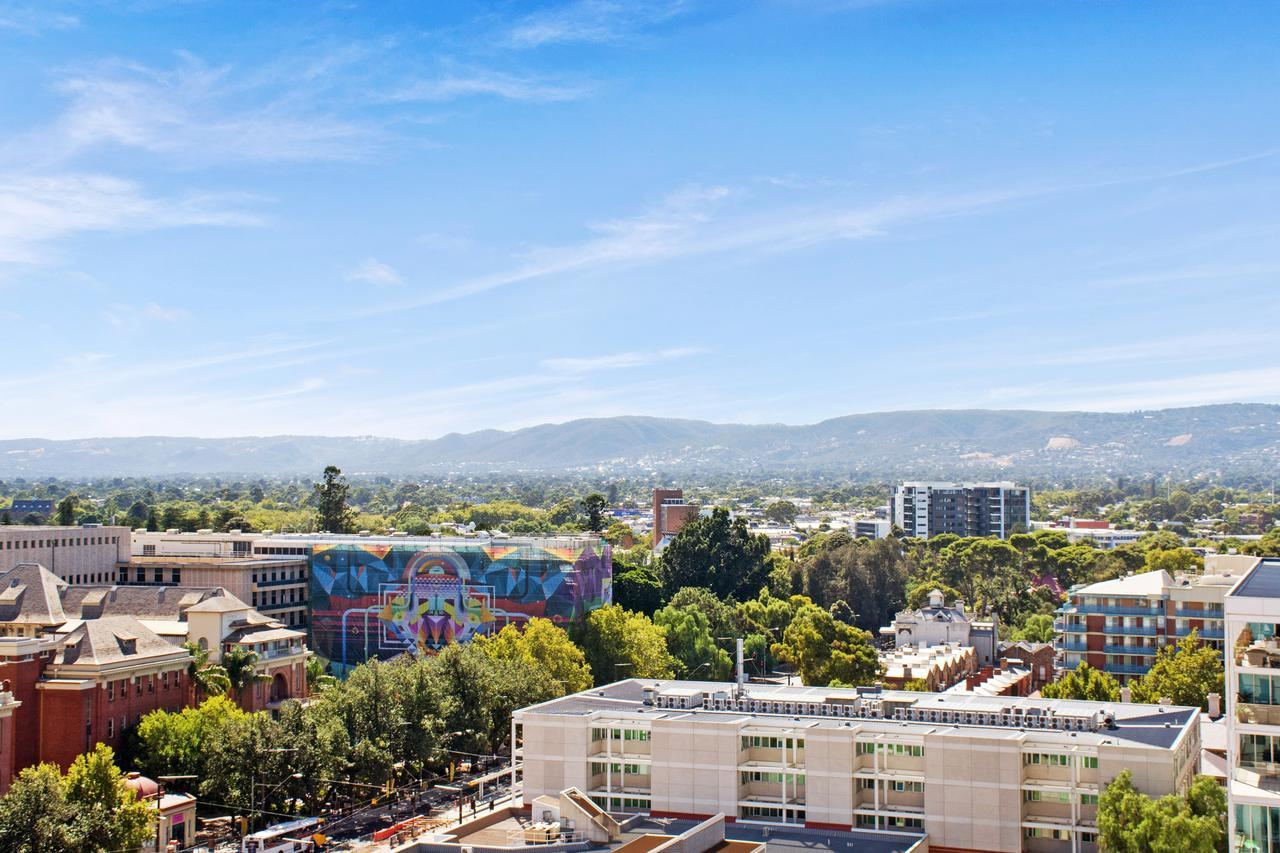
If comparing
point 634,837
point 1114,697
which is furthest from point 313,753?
point 1114,697

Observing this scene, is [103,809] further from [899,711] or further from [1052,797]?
[1052,797]

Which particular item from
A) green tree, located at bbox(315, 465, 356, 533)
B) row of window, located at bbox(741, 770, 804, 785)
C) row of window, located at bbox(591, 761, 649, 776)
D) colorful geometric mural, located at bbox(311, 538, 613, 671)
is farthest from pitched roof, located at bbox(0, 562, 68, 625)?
green tree, located at bbox(315, 465, 356, 533)

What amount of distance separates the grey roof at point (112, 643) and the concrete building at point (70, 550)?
20.4 m

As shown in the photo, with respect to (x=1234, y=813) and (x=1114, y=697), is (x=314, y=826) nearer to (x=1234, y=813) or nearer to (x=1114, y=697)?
(x=1234, y=813)

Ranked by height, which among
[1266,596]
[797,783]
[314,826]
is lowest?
[314,826]

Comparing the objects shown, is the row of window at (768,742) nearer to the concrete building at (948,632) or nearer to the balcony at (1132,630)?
the balcony at (1132,630)

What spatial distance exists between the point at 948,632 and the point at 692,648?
2401 centimetres

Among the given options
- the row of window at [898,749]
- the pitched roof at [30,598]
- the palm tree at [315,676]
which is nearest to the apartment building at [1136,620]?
the row of window at [898,749]

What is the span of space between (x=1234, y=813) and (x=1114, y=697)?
3722 centimetres

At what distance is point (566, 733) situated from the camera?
52000mm

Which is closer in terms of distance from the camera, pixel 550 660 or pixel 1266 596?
pixel 1266 596

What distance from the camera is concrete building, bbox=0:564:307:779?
60.8 meters

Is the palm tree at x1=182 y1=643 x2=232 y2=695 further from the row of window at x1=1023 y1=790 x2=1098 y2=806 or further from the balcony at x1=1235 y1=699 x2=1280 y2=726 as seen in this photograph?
the balcony at x1=1235 y1=699 x2=1280 y2=726

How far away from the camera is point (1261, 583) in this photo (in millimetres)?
40719
